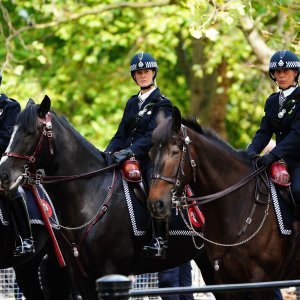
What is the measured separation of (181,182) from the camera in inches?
391

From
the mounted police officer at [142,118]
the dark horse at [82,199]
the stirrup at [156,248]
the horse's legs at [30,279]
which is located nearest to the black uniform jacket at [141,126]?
the mounted police officer at [142,118]

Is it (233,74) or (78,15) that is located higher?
(78,15)

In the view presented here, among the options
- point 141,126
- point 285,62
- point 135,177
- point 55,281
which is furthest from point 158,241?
point 285,62

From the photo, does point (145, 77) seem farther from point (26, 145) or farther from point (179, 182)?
point (179, 182)

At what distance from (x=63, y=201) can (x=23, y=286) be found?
1.94 m

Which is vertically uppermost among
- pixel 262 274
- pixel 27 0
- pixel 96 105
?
pixel 27 0

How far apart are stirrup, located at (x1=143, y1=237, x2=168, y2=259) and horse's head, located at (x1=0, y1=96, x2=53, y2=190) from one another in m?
1.55

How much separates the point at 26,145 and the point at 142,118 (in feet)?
5.75

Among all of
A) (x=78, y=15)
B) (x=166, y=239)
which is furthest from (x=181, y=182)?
(x=78, y=15)

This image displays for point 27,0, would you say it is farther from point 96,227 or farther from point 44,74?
point 96,227

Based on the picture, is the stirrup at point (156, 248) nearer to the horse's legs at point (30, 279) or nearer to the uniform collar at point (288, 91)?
the horse's legs at point (30, 279)

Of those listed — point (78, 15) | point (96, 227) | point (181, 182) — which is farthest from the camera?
point (78, 15)

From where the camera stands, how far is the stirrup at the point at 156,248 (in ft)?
35.4

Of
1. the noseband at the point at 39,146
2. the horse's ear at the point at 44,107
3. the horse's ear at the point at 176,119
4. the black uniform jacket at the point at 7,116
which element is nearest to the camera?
the horse's ear at the point at 176,119
